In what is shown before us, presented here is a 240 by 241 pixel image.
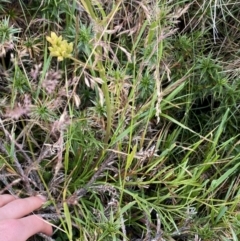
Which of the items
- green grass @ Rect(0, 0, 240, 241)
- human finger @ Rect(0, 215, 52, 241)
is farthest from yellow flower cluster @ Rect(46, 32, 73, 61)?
human finger @ Rect(0, 215, 52, 241)

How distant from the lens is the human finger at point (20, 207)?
1074mm

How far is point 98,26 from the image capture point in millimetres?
817

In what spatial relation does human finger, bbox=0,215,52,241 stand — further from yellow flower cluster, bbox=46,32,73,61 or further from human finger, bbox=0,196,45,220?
yellow flower cluster, bbox=46,32,73,61

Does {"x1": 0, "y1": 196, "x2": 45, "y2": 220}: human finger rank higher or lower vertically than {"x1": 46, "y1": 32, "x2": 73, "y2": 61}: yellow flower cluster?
lower

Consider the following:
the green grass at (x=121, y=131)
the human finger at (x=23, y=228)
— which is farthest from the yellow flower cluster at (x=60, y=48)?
the human finger at (x=23, y=228)

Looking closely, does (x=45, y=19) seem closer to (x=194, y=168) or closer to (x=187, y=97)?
(x=187, y=97)

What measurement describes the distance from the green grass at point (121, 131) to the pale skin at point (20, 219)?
0.10 ft

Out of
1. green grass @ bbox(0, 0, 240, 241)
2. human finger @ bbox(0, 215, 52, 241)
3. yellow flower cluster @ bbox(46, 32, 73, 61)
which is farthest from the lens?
green grass @ bbox(0, 0, 240, 241)

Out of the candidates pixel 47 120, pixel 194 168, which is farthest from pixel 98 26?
pixel 194 168

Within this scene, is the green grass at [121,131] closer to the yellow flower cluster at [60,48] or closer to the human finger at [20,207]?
the human finger at [20,207]

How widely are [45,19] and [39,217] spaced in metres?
0.52

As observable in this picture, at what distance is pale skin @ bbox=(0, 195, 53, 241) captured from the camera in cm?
102

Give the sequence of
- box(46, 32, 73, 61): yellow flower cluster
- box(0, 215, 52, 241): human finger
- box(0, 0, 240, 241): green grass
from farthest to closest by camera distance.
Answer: box(0, 0, 240, 241): green grass < box(0, 215, 52, 241): human finger < box(46, 32, 73, 61): yellow flower cluster

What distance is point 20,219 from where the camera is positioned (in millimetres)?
1076
